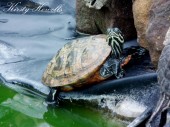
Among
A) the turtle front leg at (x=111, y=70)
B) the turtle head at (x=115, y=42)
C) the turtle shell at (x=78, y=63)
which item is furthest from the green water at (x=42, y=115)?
the turtle head at (x=115, y=42)

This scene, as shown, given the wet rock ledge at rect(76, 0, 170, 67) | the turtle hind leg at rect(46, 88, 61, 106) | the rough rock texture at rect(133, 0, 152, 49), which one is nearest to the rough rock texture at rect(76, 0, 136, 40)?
the wet rock ledge at rect(76, 0, 170, 67)

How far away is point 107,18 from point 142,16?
1467 millimetres

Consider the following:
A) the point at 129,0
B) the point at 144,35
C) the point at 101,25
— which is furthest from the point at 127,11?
the point at 144,35

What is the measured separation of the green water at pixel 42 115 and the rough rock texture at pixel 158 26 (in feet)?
2.70

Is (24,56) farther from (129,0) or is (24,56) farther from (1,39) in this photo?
(129,0)

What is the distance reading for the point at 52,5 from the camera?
294 inches

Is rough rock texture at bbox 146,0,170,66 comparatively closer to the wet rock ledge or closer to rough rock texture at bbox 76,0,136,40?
the wet rock ledge

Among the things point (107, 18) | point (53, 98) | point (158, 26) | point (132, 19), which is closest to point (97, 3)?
point (107, 18)

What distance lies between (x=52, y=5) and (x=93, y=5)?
2073 mm

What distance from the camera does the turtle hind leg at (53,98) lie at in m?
4.68

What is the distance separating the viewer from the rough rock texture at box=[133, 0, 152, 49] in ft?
14.1

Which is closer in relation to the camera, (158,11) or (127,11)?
(158,11)

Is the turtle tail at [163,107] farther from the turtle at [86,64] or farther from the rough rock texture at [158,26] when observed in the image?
the turtle at [86,64]

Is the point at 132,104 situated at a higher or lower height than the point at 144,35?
lower
